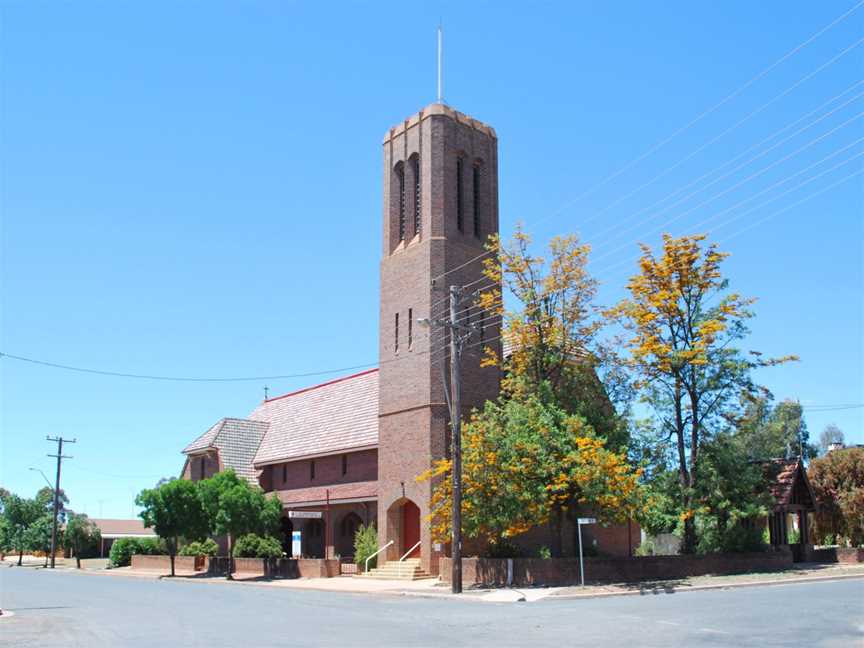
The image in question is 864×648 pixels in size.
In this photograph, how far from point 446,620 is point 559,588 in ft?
31.0

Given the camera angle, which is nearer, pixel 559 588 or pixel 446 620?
pixel 446 620

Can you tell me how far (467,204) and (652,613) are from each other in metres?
24.0

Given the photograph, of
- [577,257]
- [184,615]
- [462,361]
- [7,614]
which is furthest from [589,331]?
[7,614]

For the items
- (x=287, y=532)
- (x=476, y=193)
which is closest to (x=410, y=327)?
(x=476, y=193)

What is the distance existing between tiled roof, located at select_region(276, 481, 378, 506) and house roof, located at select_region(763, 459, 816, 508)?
17.9m

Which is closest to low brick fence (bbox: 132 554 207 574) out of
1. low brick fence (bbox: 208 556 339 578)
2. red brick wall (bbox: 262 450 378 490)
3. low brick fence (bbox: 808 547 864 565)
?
low brick fence (bbox: 208 556 339 578)

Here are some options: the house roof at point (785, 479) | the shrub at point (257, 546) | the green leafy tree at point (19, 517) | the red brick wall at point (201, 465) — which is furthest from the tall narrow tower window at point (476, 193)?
the green leafy tree at point (19, 517)

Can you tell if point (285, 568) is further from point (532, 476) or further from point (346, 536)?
point (532, 476)

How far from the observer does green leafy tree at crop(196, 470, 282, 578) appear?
40812 mm

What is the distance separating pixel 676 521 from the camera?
3453 cm

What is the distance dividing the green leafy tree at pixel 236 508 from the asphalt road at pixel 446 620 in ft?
38.4

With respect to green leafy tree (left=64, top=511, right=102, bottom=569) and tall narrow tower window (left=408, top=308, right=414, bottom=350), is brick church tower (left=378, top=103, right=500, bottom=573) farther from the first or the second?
green leafy tree (left=64, top=511, right=102, bottom=569)

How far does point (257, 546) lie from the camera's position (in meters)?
42.7

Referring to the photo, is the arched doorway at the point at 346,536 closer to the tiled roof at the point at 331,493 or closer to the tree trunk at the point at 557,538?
the tiled roof at the point at 331,493
